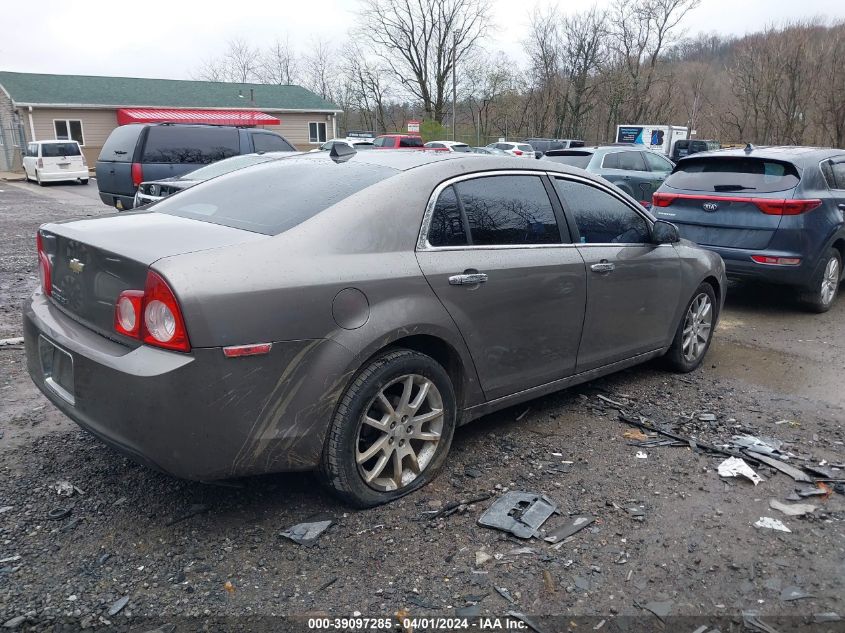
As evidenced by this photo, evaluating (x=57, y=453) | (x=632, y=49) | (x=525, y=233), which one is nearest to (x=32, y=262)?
(x=57, y=453)

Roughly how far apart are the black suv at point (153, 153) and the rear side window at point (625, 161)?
727 centimetres

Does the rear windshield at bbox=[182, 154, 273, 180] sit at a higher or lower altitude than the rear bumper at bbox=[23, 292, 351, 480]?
higher

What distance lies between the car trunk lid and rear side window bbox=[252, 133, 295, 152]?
407 inches

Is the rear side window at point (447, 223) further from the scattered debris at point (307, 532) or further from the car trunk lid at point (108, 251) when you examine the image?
the scattered debris at point (307, 532)

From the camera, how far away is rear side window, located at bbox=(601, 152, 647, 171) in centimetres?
1370

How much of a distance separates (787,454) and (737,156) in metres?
4.30

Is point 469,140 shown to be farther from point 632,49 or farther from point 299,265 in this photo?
point 299,265

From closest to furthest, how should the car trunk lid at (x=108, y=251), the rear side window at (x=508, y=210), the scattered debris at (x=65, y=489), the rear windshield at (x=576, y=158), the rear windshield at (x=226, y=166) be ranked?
the car trunk lid at (x=108, y=251), the scattered debris at (x=65, y=489), the rear side window at (x=508, y=210), the rear windshield at (x=226, y=166), the rear windshield at (x=576, y=158)

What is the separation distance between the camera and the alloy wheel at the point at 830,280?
284 inches

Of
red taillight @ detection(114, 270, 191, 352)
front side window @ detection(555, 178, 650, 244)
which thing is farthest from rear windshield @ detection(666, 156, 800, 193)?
red taillight @ detection(114, 270, 191, 352)

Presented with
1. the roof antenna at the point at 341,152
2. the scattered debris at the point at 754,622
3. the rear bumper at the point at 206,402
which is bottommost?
the scattered debris at the point at 754,622

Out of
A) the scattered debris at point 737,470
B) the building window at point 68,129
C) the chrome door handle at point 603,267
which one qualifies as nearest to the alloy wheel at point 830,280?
the chrome door handle at point 603,267

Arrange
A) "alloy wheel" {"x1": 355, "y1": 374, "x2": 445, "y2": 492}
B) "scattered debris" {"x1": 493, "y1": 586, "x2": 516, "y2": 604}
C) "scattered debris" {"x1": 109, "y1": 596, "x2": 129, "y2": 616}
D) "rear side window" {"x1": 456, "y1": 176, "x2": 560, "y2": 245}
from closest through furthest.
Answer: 1. "scattered debris" {"x1": 109, "y1": 596, "x2": 129, "y2": 616}
2. "scattered debris" {"x1": 493, "y1": 586, "x2": 516, "y2": 604}
3. "alloy wheel" {"x1": 355, "y1": 374, "x2": 445, "y2": 492}
4. "rear side window" {"x1": 456, "y1": 176, "x2": 560, "y2": 245}

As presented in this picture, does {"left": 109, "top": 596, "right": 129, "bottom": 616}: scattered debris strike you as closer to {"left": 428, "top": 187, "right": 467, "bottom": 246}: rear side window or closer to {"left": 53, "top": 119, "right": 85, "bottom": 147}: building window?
{"left": 428, "top": 187, "right": 467, "bottom": 246}: rear side window
